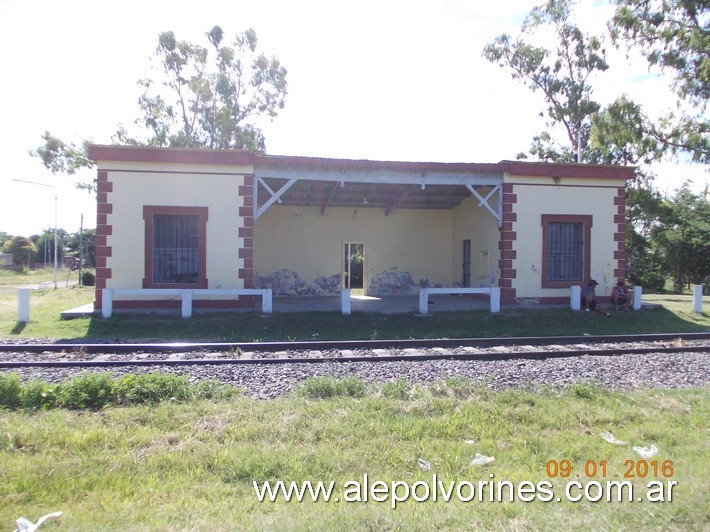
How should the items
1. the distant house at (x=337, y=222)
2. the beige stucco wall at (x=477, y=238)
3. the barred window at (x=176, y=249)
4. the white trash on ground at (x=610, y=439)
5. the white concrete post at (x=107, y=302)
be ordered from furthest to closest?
the beige stucco wall at (x=477, y=238) < the barred window at (x=176, y=249) < the distant house at (x=337, y=222) < the white concrete post at (x=107, y=302) < the white trash on ground at (x=610, y=439)

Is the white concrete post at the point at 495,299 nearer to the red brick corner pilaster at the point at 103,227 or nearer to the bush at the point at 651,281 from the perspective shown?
the red brick corner pilaster at the point at 103,227

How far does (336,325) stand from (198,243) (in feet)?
15.7

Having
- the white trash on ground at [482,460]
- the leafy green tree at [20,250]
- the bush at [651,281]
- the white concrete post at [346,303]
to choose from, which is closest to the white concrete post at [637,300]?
the white concrete post at [346,303]

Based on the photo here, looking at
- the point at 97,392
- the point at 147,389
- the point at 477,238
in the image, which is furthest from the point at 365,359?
the point at 477,238

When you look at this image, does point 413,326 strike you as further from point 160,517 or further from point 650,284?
point 650,284

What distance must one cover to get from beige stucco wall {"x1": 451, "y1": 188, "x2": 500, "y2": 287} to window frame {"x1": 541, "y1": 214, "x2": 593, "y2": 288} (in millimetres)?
1402

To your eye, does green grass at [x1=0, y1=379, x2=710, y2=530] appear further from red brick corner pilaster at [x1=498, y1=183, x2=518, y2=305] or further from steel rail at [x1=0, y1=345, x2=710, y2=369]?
red brick corner pilaster at [x1=498, y1=183, x2=518, y2=305]

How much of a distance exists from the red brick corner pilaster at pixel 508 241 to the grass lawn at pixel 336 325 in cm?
122

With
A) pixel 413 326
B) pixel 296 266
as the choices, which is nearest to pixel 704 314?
pixel 413 326

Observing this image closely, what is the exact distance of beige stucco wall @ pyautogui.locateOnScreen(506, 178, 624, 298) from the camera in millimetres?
16172

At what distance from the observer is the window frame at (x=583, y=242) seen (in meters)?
16.3

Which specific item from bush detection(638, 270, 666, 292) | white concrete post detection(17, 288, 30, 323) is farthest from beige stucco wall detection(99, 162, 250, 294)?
bush detection(638, 270, 666, 292)

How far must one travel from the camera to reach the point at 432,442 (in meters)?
4.78

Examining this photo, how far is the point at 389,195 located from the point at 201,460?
15891mm
